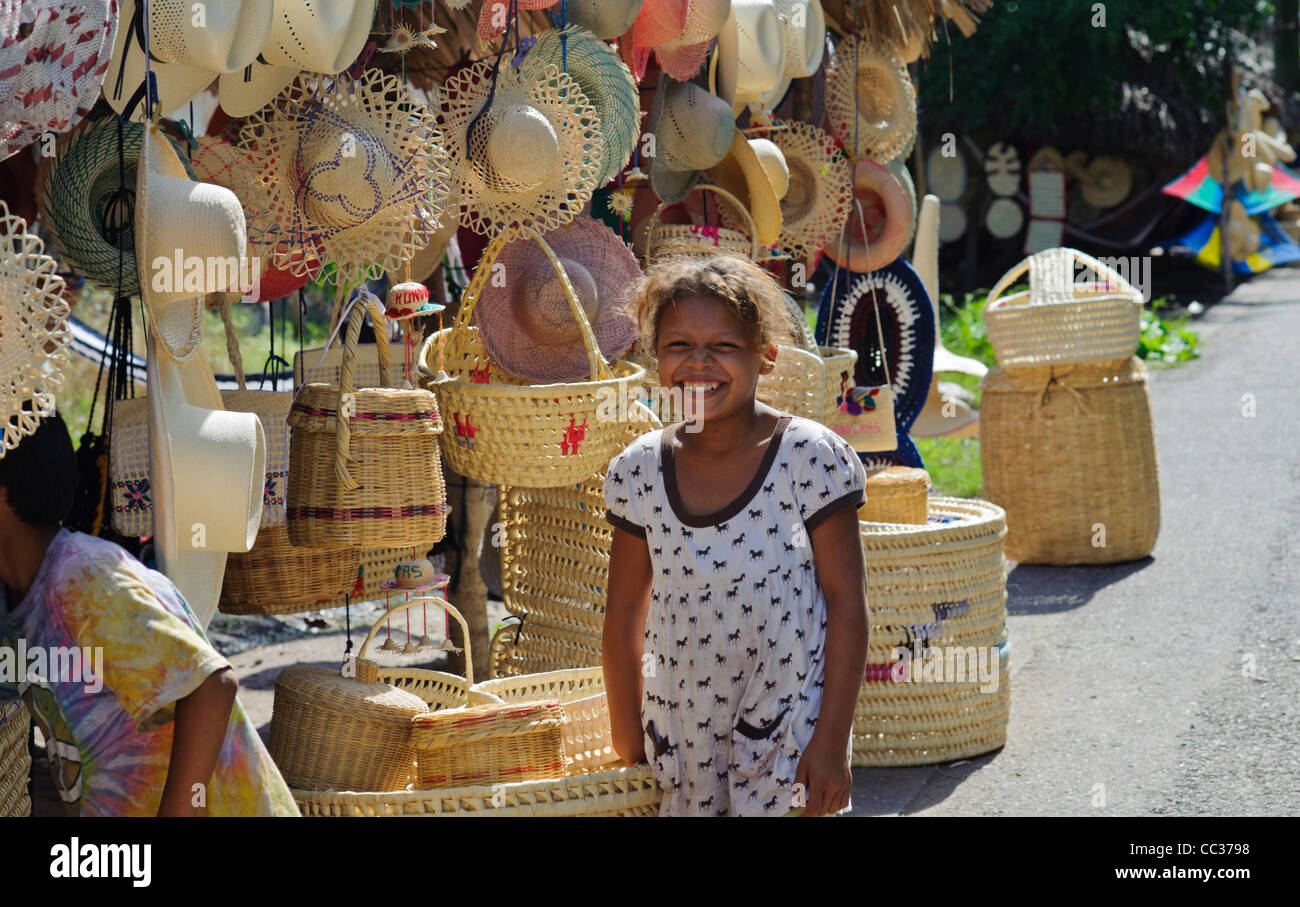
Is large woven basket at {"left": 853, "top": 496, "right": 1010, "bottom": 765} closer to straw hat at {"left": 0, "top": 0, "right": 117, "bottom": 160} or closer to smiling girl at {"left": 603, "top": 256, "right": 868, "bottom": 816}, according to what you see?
smiling girl at {"left": 603, "top": 256, "right": 868, "bottom": 816}

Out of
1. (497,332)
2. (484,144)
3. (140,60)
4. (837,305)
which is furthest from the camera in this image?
(837,305)

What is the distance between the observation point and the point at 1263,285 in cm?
1673

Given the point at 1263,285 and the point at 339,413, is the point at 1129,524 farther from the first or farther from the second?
the point at 1263,285

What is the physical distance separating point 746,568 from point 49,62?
1306 mm

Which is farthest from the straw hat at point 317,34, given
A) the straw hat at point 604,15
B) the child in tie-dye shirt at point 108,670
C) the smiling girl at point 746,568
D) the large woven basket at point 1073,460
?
the large woven basket at point 1073,460

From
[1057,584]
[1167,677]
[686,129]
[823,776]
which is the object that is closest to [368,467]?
[823,776]

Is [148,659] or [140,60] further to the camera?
[140,60]

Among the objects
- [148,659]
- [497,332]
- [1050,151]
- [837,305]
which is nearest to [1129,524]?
[837,305]

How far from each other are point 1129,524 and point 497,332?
11.4 feet

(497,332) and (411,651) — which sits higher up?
(497,332)

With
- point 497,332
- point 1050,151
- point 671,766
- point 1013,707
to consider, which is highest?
point 1050,151

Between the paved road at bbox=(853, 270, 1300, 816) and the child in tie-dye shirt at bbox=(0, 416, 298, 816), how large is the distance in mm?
2032

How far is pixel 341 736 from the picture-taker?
2.70 meters

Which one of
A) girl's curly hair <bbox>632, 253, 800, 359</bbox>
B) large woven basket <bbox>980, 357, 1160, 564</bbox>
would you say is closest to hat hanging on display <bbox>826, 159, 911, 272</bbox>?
large woven basket <bbox>980, 357, 1160, 564</bbox>
